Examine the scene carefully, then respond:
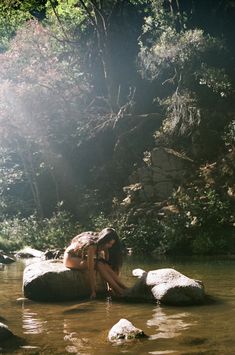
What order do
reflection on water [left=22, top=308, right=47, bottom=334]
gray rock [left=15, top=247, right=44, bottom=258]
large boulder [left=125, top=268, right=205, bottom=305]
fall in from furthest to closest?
gray rock [left=15, top=247, right=44, bottom=258] < large boulder [left=125, top=268, right=205, bottom=305] < reflection on water [left=22, top=308, right=47, bottom=334]

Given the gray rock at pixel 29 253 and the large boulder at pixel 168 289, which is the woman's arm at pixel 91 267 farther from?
the gray rock at pixel 29 253

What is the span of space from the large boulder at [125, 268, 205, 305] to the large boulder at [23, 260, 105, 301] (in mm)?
876

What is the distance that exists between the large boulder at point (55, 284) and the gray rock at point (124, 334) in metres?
3.05

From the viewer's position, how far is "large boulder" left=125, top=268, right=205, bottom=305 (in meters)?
7.71

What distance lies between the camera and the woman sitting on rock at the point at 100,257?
872 centimetres

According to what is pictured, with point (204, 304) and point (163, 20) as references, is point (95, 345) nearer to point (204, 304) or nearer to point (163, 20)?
point (204, 304)

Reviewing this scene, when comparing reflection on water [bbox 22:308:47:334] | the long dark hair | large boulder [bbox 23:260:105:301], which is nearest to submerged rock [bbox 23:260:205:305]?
large boulder [bbox 23:260:105:301]

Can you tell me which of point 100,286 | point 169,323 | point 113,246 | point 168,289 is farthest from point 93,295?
point 169,323

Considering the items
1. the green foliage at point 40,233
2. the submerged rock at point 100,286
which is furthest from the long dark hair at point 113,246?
the green foliage at point 40,233

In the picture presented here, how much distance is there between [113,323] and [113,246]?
2328 mm

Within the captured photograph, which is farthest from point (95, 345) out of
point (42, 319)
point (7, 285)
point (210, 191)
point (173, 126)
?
point (173, 126)

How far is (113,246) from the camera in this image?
882cm

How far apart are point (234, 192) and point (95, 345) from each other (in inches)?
581

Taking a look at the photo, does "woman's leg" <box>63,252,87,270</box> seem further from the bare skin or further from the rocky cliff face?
the rocky cliff face
